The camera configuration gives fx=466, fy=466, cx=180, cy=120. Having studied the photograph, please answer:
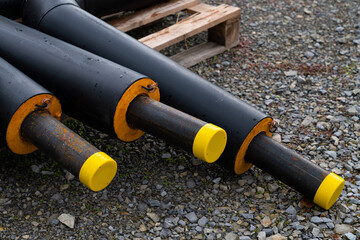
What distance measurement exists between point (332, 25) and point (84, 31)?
291 centimetres

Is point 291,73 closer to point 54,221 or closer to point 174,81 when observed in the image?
point 174,81

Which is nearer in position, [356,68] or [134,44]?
[134,44]

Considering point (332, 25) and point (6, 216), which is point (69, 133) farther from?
point (332, 25)

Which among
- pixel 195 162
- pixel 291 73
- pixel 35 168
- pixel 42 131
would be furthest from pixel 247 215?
pixel 291 73

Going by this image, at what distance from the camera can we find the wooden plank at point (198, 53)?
4.00 m

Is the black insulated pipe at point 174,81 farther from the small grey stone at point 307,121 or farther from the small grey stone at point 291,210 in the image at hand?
the small grey stone at point 307,121

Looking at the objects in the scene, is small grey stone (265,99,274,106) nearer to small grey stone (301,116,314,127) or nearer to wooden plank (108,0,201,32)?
small grey stone (301,116,314,127)

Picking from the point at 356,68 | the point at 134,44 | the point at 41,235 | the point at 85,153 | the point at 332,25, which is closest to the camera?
the point at 85,153

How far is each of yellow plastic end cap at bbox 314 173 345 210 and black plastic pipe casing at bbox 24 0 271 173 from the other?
465 millimetres

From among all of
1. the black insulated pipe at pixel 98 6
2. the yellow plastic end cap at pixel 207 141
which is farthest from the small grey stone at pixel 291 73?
the yellow plastic end cap at pixel 207 141

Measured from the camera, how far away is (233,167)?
2676mm

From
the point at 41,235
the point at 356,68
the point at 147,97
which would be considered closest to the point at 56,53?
the point at 147,97

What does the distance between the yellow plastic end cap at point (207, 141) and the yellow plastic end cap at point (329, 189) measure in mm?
613

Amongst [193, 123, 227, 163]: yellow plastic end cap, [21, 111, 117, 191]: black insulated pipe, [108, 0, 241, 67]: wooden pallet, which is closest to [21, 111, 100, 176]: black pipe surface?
[21, 111, 117, 191]: black insulated pipe
